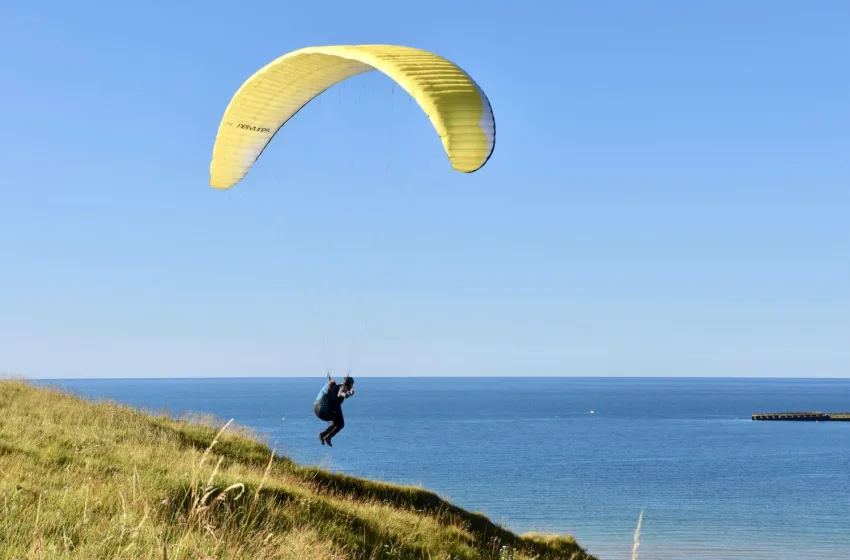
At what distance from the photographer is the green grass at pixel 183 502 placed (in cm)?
498

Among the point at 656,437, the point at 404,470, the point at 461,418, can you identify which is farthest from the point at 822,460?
the point at 461,418

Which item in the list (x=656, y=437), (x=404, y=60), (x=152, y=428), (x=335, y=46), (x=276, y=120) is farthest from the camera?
(x=656, y=437)

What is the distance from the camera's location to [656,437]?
108688mm

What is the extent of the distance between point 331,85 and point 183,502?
809 cm

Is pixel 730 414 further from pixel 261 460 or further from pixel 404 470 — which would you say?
pixel 261 460

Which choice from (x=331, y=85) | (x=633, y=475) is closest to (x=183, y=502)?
(x=331, y=85)

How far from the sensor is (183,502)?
7449 mm

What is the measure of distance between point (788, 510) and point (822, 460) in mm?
33488

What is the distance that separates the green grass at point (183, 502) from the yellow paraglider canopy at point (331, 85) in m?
4.76

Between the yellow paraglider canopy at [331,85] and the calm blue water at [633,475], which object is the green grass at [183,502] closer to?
the calm blue water at [633,475]

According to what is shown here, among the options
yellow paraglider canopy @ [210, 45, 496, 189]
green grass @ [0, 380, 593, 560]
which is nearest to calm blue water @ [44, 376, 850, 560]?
green grass @ [0, 380, 593, 560]

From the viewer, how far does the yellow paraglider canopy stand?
9438mm

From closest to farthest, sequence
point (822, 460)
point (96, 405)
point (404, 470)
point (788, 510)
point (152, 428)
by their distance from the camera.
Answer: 1. point (152, 428)
2. point (96, 405)
3. point (788, 510)
4. point (404, 470)
5. point (822, 460)

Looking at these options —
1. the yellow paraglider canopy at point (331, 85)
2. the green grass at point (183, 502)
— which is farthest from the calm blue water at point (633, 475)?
the yellow paraglider canopy at point (331, 85)
